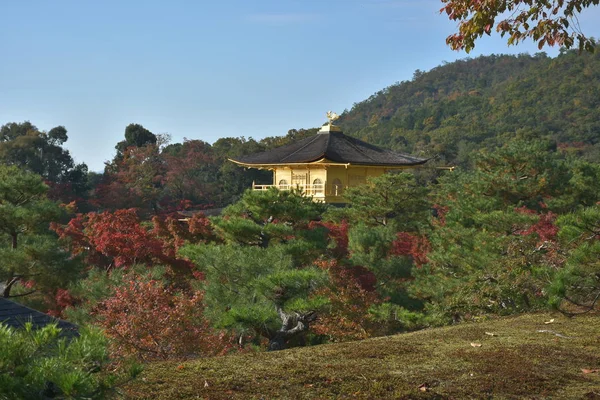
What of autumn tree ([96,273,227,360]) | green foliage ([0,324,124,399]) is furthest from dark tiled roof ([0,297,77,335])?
green foliage ([0,324,124,399])

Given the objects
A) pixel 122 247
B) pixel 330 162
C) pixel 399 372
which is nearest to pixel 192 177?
pixel 330 162

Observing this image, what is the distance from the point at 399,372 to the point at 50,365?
2.41 meters

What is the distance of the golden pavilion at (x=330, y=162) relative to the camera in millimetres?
25411

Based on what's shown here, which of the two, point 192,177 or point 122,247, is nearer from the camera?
point 122,247

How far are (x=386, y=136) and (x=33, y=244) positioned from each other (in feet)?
166

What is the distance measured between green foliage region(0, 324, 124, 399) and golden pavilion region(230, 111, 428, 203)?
22.4 metres

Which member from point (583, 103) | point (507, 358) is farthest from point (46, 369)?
point (583, 103)

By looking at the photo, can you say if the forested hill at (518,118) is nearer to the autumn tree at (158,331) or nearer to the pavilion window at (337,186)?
the pavilion window at (337,186)

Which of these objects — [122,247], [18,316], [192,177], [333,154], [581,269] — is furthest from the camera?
[192,177]

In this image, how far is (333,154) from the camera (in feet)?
82.7

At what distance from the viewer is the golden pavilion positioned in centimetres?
2541

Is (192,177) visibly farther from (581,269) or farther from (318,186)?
(581,269)

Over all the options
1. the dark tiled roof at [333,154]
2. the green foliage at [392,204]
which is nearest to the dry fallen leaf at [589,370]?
the green foliage at [392,204]

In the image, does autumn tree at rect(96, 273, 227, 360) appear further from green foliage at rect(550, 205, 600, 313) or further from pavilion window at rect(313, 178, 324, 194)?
pavilion window at rect(313, 178, 324, 194)
